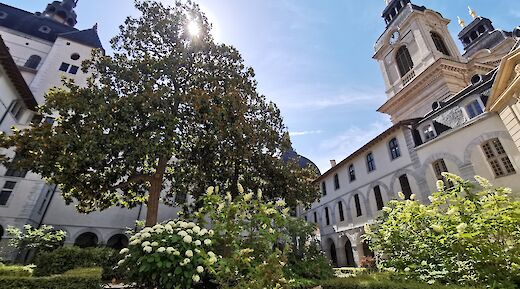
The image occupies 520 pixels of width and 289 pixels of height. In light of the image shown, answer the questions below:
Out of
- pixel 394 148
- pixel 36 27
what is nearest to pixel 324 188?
pixel 394 148

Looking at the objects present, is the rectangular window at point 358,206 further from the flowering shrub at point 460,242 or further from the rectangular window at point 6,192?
the rectangular window at point 6,192

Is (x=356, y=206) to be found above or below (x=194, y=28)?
below

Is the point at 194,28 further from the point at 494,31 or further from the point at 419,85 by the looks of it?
the point at 494,31

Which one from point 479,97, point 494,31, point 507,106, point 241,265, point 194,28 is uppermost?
point 494,31

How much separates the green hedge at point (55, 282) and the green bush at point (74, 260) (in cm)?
443

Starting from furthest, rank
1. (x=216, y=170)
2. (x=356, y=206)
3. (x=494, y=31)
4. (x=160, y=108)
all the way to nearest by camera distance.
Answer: (x=494, y=31), (x=356, y=206), (x=216, y=170), (x=160, y=108)

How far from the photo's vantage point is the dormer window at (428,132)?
1668cm

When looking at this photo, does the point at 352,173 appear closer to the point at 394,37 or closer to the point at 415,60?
the point at 415,60

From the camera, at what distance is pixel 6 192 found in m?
22.7

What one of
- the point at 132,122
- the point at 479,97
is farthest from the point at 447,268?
the point at 479,97

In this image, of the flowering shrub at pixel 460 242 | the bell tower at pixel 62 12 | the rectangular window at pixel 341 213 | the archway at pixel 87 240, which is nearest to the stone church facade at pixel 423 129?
the rectangular window at pixel 341 213

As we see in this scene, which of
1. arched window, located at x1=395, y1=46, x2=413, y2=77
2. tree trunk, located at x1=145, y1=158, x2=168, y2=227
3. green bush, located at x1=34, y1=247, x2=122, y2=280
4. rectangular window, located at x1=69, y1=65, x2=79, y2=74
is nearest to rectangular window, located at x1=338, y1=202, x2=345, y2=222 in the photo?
arched window, located at x1=395, y1=46, x2=413, y2=77

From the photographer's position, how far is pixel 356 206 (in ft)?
74.7

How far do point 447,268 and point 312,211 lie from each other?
2699 cm
